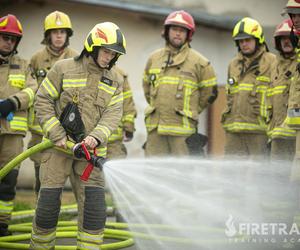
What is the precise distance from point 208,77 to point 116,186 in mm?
3257

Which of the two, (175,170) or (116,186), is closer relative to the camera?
(116,186)

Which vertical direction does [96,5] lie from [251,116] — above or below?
above

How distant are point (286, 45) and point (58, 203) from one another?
345 cm

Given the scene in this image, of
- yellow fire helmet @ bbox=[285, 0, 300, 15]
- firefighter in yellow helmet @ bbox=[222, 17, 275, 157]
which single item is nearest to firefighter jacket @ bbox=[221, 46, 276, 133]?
firefighter in yellow helmet @ bbox=[222, 17, 275, 157]

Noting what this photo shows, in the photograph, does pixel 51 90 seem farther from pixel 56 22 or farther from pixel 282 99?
pixel 282 99

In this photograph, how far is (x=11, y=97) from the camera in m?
8.34

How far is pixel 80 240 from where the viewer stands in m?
7.23

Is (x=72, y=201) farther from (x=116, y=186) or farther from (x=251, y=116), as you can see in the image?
(x=116, y=186)

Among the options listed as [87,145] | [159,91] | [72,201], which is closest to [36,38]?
[72,201]

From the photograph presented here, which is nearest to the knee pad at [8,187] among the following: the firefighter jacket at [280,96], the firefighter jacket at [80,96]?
the firefighter jacket at [80,96]

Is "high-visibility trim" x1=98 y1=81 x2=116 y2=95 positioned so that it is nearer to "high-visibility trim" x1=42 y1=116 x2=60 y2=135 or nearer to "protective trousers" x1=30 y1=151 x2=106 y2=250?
"high-visibility trim" x1=42 y1=116 x2=60 y2=135

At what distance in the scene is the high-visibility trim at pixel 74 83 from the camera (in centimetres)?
725

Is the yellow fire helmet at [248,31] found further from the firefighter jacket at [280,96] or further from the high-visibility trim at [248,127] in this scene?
the high-visibility trim at [248,127]

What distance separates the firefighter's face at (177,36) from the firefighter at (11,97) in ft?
6.39
